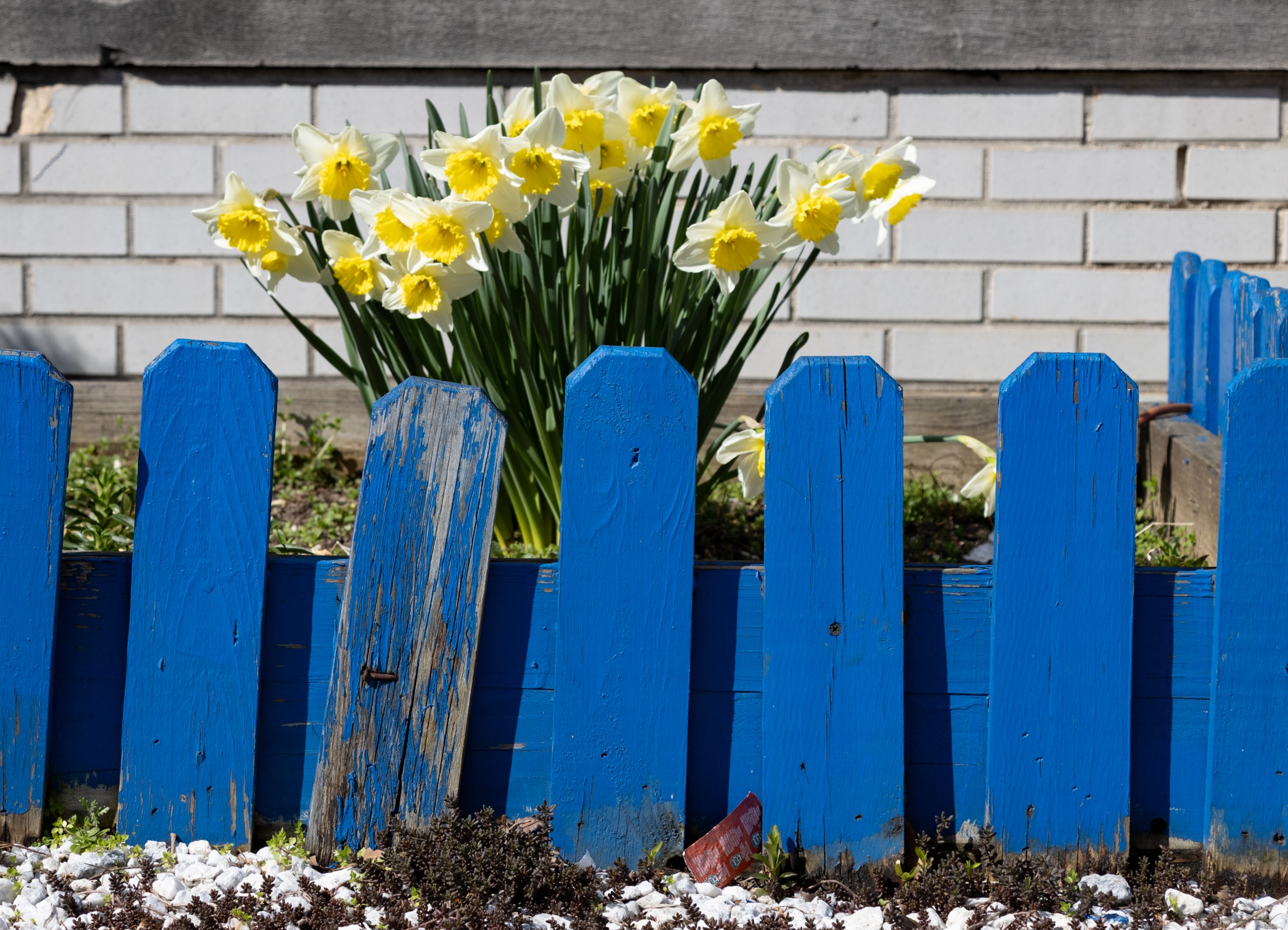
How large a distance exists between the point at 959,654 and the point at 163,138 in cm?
279

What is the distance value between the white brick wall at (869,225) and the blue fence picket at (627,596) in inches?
70.2

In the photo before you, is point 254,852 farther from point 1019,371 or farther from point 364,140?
point 1019,371

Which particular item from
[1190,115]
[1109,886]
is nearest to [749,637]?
[1109,886]

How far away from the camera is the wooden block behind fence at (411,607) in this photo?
1.30 m

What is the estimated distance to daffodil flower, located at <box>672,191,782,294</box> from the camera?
148 centimetres

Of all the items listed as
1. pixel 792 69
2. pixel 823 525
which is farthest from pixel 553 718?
pixel 792 69

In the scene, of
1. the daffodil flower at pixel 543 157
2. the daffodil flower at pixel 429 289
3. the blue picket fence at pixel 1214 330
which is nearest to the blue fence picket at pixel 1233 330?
the blue picket fence at pixel 1214 330

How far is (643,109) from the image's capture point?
63.2 inches

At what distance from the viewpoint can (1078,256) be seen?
2977mm

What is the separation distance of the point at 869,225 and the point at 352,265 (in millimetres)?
1872

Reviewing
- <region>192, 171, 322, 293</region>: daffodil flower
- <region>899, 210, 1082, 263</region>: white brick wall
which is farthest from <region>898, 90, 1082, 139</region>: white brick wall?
<region>192, 171, 322, 293</region>: daffodil flower

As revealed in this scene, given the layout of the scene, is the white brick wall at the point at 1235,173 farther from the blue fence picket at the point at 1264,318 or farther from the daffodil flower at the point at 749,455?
the daffodil flower at the point at 749,455

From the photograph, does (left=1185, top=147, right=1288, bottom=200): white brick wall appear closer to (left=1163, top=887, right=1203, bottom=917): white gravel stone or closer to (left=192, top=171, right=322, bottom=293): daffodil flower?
(left=1163, top=887, right=1203, bottom=917): white gravel stone

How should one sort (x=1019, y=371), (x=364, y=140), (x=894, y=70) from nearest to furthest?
(x=1019, y=371)
(x=364, y=140)
(x=894, y=70)
